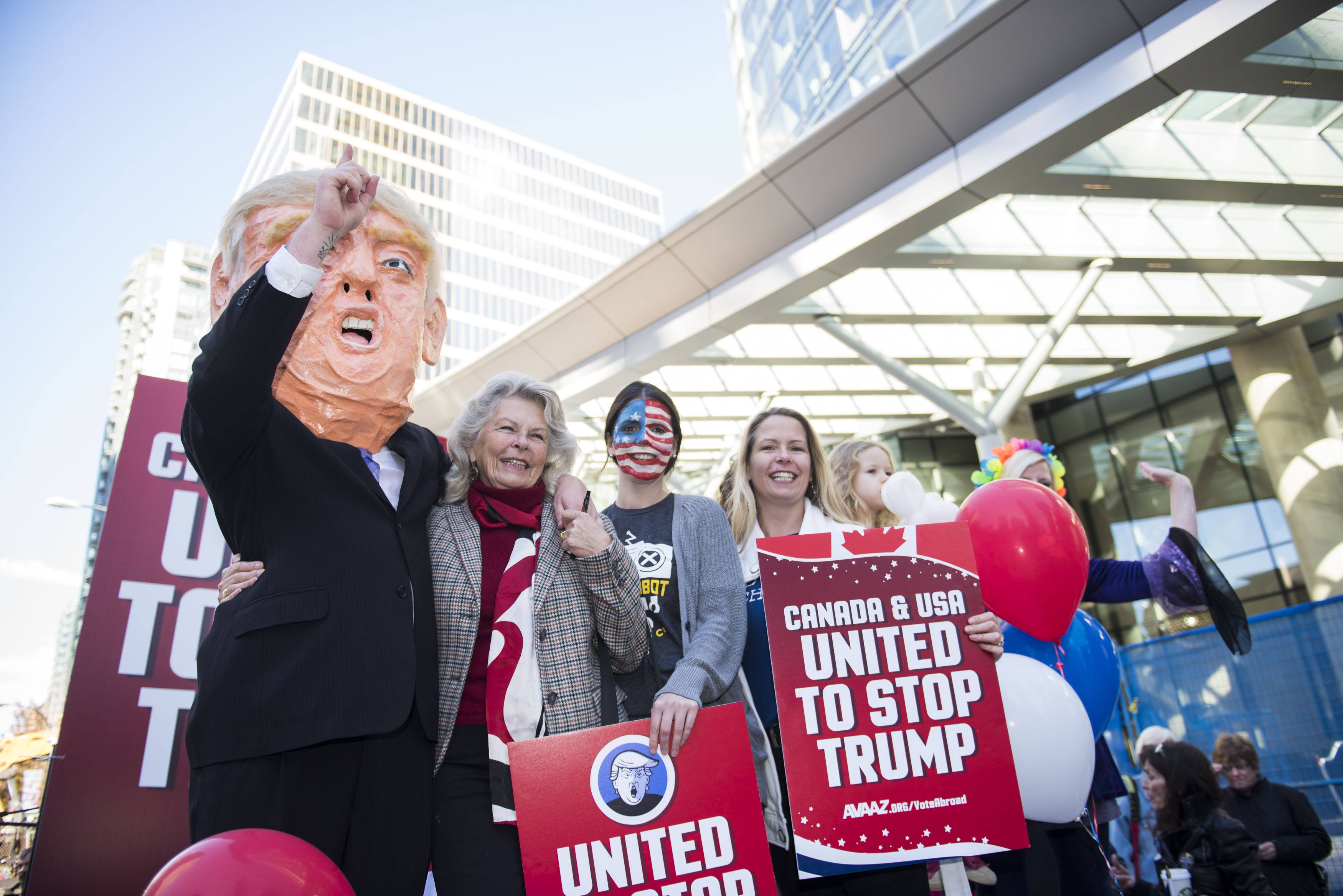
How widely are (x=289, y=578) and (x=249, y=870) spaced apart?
0.59 m

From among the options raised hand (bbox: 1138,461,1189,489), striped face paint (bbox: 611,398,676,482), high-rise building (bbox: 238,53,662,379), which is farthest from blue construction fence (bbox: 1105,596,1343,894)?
high-rise building (bbox: 238,53,662,379)

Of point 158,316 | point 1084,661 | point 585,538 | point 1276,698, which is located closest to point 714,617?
point 585,538

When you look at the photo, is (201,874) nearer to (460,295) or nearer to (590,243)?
(460,295)

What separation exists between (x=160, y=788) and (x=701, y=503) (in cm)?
354

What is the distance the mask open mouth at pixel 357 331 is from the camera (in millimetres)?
1952

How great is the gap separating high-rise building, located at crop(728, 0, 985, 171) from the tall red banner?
710 centimetres

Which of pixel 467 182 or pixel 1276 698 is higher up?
pixel 467 182

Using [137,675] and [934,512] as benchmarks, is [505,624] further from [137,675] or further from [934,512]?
[137,675]

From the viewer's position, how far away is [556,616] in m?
2.07

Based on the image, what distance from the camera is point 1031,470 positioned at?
11.9 feet

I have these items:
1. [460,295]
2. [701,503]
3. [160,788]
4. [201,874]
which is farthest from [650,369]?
[460,295]

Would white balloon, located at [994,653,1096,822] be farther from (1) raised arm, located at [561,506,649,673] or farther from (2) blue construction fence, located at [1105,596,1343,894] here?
(2) blue construction fence, located at [1105,596,1343,894]

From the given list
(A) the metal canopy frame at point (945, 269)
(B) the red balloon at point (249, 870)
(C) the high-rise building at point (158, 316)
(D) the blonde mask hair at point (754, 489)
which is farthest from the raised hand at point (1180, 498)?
(C) the high-rise building at point (158, 316)

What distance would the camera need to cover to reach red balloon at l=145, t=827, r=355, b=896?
1.31 meters
